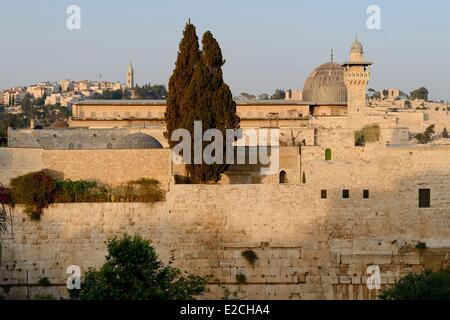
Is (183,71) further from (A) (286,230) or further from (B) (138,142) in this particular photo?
(A) (286,230)

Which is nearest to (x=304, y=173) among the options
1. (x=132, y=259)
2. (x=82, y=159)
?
(x=82, y=159)

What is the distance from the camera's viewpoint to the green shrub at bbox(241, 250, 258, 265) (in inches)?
991

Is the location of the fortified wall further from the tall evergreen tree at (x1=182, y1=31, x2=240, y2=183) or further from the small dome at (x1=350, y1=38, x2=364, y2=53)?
the small dome at (x1=350, y1=38, x2=364, y2=53)

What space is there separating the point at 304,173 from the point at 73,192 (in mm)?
5889

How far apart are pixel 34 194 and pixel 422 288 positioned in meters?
9.68

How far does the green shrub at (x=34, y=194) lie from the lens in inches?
993

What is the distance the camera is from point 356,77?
37.6m

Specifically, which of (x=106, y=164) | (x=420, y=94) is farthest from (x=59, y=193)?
(x=420, y=94)

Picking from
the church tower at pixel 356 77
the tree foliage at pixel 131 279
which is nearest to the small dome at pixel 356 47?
the church tower at pixel 356 77

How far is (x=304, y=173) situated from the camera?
26.3 metres

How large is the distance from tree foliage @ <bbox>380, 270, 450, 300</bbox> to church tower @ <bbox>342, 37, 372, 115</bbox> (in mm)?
15173

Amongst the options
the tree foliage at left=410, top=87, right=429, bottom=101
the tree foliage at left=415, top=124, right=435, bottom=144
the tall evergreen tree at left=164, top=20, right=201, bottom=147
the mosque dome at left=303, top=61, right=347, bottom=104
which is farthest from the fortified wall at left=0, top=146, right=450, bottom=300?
the tree foliage at left=410, top=87, right=429, bottom=101

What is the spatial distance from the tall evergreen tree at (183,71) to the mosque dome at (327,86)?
1272cm

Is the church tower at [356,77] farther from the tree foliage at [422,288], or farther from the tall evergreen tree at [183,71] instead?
the tree foliage at [422,288]
